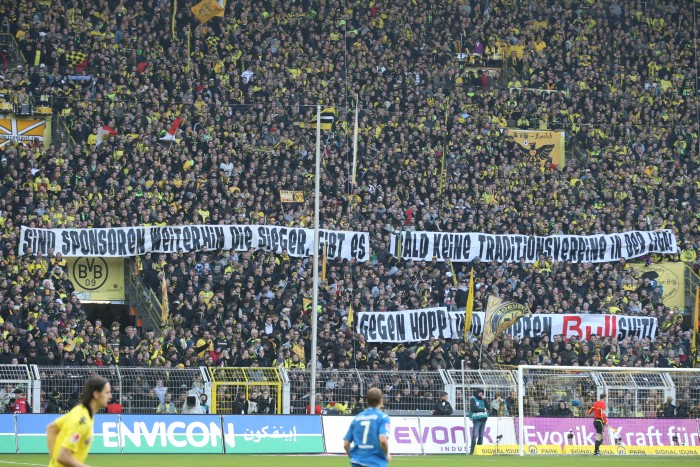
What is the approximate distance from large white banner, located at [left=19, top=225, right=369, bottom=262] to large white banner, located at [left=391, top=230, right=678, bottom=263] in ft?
8.12

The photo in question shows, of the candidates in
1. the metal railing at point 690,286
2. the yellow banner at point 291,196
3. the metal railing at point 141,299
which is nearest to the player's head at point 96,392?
the metal railing at point 141,299

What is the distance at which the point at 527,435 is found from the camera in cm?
2888

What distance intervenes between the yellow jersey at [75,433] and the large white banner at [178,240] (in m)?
23.3

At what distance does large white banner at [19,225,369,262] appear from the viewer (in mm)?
33406

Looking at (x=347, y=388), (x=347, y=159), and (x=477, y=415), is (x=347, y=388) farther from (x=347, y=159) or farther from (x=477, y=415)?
(x=347, y=159)

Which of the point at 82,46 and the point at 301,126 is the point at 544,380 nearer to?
the point at 301,126

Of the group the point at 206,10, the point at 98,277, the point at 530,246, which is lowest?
the point at 98,277

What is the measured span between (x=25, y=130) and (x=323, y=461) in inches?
775

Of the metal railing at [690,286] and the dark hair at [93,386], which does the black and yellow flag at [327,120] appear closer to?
the metal railing at [690,286]

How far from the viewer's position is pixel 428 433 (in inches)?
1109

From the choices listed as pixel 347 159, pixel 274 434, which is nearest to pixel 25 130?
pixel 347 159

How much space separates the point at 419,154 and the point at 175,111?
342 inches

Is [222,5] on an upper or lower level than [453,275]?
upper

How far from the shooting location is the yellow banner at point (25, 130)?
127 feet
